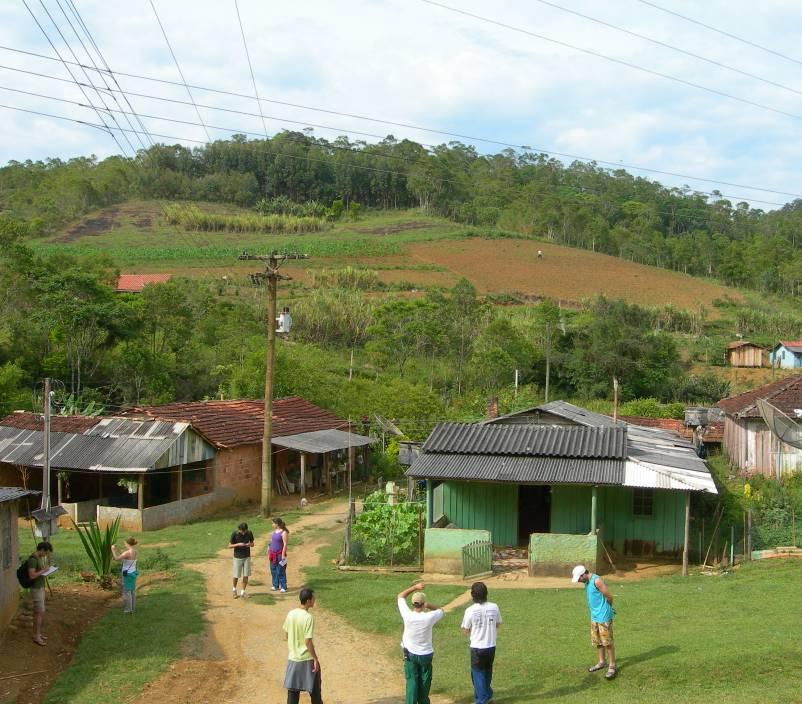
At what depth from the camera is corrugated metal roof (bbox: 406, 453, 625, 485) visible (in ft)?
60.8

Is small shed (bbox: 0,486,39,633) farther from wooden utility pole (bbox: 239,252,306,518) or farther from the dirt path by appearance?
wooden utility pole (bbox: 239,252,306,518)

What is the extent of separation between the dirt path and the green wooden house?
456 centimetres

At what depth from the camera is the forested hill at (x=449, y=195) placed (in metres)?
100

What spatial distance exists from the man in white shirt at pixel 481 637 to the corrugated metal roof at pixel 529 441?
426 inches

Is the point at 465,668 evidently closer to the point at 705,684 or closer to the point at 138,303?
the point at 705,684

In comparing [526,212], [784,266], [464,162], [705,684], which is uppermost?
[464,162]

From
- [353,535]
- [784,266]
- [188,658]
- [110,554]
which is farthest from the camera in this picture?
[784,266]

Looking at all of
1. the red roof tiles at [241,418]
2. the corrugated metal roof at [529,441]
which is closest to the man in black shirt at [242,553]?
the corrugated metal roof at [529,441]

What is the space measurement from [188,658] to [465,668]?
378cm

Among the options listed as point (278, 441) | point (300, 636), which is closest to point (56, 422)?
point (278, 441)

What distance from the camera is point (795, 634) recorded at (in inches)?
422

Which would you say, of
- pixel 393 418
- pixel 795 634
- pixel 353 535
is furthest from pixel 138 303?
pixel 795 634

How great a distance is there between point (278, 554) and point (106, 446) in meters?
10.7

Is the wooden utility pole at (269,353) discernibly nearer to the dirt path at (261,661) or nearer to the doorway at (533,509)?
the doorway at (533,509)
